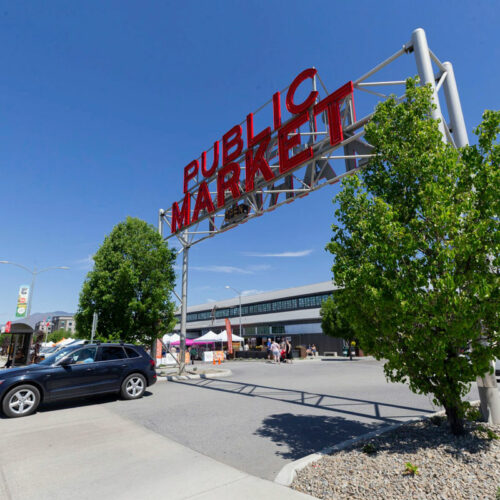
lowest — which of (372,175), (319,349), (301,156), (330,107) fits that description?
(319,349)

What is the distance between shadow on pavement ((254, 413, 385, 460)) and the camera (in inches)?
216

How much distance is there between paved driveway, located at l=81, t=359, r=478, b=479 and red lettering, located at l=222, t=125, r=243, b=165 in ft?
29.7

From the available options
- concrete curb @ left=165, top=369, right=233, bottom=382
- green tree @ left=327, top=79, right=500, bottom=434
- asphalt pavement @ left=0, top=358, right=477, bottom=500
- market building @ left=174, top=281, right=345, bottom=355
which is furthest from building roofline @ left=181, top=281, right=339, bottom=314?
green tree @ left=327, top=79, right=500, bottom=434

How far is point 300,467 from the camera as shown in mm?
4426

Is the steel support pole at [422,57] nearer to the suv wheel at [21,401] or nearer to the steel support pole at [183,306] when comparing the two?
the suv wheel at [21,401]

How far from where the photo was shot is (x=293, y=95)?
11633 mm

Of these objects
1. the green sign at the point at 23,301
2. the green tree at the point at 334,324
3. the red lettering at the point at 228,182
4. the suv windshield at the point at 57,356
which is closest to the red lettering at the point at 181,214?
the red lettering at the point at 228,182

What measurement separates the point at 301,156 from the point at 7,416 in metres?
10.7

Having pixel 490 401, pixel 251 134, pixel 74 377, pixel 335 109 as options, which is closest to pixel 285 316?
pixel 251 134

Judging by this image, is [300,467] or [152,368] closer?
[300,467]

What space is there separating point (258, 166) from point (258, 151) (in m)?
0.62

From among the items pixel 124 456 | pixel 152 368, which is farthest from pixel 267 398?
pixel 124 456

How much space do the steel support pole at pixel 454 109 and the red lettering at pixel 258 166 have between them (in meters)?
5.58

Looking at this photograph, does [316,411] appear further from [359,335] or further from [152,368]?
[152,368]
